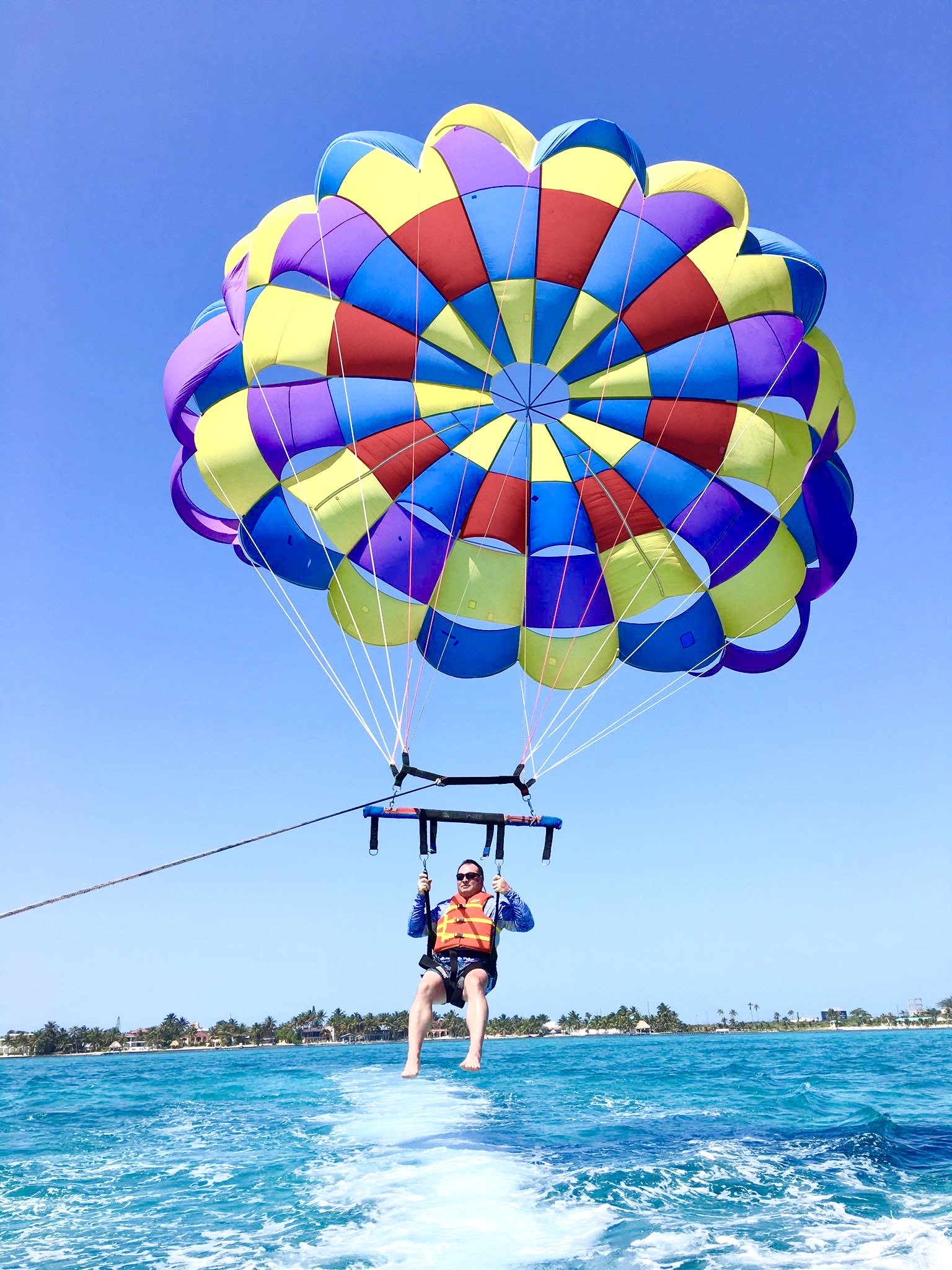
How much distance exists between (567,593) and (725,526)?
1.52 meters

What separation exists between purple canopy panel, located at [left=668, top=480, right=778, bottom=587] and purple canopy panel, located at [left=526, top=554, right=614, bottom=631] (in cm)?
92

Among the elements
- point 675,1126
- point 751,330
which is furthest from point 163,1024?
point 751,330

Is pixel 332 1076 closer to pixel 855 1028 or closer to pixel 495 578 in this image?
pixel 495 578

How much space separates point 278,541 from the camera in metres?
8.34

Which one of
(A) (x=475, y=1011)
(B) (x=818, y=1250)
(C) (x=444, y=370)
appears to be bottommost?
(B) (x=818, y=1250)

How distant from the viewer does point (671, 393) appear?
7793 mm

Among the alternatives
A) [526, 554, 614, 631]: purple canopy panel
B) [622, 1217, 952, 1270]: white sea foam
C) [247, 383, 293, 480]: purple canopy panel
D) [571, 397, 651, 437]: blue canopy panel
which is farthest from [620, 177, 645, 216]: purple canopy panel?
[622, 1217, 952, 1270]: white sea foam

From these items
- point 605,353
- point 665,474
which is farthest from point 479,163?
point 665,474

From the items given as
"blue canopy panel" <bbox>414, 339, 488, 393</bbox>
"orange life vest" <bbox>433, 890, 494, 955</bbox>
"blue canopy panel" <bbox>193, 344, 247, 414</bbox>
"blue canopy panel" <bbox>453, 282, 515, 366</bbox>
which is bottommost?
"orange life vest" <bbox>433, 890, 494, 955</bbox>

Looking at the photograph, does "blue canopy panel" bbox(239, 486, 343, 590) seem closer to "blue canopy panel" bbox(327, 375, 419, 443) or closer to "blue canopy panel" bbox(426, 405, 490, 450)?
"blue canopy panel" bbox(327, 375, 419, 443)

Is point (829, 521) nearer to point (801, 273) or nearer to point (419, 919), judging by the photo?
point (801, 273)

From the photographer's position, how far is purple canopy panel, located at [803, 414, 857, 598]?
8039 millimetres

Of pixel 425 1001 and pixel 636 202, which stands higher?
pixel 636 202

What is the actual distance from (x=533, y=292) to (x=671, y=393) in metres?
1.38
